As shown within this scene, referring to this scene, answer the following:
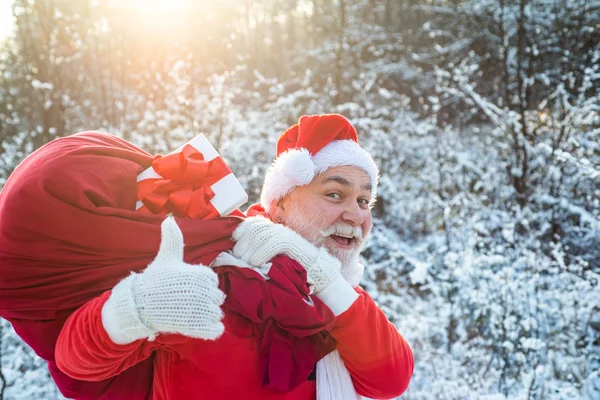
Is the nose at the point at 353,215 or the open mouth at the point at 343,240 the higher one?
the nose at the point at 353,215

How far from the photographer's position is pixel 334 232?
1.49 m

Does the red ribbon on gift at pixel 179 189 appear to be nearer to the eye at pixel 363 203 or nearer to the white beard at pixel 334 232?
the white beard at pixel 334 232

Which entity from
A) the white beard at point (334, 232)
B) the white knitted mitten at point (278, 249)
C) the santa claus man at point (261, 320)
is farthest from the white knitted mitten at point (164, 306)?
the white beard at point (334, 232)

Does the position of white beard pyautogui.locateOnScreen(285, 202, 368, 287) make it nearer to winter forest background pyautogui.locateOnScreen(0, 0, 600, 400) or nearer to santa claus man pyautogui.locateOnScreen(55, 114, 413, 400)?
santa claus man pyautogui.locateOnScreen(55, 114, 413, 400)

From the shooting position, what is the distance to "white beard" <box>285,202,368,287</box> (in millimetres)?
1480

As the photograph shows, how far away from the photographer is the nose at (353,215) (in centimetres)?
150

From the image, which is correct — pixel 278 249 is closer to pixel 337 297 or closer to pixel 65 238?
pixel 337 297

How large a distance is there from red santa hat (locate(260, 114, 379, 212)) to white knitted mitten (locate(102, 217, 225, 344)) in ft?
2.29

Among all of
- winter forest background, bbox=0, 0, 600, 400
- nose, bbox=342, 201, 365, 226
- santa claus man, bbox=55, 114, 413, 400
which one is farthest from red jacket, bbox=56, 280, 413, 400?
winter forest background, bbox=0, 0, 600, 400

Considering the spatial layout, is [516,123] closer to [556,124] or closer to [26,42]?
[556,124]

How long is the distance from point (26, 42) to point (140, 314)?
5.30m

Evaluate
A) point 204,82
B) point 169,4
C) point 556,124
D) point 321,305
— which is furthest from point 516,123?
point 169,4

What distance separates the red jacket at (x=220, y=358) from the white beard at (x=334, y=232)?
0.13 metres

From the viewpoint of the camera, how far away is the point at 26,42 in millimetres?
5074
